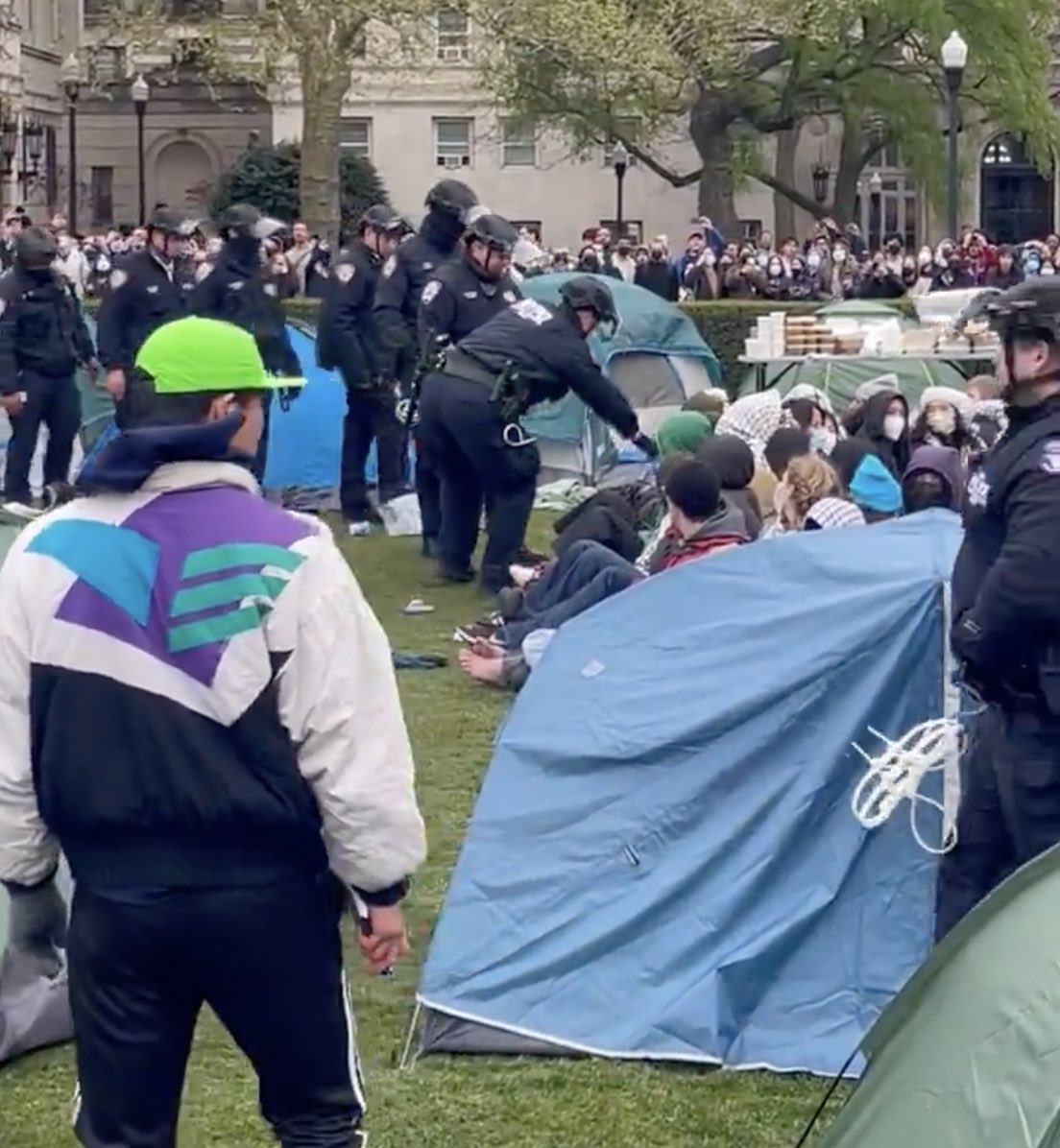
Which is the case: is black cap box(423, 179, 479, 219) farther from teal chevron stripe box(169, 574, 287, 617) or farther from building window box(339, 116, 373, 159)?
building window box(339, 116, 373, 159)

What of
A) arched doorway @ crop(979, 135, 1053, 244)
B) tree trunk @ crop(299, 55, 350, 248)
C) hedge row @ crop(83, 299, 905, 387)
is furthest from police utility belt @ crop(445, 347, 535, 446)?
arched doorway @ crop(979, 135, 1053, 244)

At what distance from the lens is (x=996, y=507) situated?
16.9ft

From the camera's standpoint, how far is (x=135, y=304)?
13734 mm

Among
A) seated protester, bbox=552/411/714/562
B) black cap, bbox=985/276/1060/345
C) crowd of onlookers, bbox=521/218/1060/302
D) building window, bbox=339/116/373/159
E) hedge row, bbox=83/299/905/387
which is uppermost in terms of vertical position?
building window, bbox=339/116/373/159

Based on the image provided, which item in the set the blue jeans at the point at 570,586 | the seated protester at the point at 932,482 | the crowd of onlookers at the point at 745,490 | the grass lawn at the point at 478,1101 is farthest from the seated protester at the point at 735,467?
the grass lawn at the point at 478,1101

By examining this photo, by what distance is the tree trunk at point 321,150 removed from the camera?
30875 millimetres

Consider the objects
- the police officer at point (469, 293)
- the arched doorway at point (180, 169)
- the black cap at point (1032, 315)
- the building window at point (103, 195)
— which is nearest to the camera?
the black cap at point (1032, 315)

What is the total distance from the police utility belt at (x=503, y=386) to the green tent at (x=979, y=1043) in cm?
752

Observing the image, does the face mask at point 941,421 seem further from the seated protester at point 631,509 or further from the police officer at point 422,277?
the police officer at point 422,277

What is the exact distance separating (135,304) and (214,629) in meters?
9.97

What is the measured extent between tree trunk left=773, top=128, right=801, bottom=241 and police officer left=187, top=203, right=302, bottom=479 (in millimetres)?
31351

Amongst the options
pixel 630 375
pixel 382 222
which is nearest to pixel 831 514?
pixel 382 222

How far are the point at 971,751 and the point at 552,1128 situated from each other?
48.5 inches

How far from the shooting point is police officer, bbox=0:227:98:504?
13.7 m
